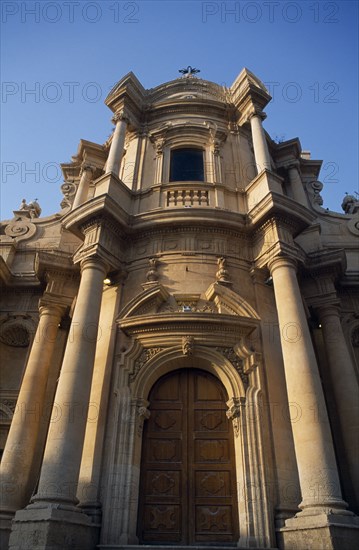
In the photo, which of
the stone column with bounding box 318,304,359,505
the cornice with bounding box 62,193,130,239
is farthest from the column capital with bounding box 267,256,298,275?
the cornice with bounding box 62,193,130,239

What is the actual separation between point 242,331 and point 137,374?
275 cm

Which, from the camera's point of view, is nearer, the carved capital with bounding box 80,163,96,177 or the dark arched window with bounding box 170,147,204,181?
the dark arched window with bounding box 170,147,204,181

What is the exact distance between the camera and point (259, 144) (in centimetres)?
1467

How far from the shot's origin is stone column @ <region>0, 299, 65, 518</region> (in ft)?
33.4

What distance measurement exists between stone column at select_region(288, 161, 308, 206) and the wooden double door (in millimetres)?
8784

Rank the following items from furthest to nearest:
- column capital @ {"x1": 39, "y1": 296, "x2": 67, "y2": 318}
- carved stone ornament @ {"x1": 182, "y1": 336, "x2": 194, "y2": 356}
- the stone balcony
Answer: the stone balcony → column capital @ {"x1": 39, "y1": 296, "x2": 67, "y2": 318} → carved stone ornament @ {"x1": 182, "y1": 336, "x2": 194, "y2": 356}

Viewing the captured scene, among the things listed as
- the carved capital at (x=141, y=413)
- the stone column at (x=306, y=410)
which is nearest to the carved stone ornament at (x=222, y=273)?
the stone column at (x=306, y=410)

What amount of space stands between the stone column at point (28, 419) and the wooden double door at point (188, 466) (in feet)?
9.60

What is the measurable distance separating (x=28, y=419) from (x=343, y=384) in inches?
→ 320

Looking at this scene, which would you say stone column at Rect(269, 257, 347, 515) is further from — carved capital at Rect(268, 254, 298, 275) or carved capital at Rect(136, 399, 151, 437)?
carved capital at Rect(136, 399, 151, 437)

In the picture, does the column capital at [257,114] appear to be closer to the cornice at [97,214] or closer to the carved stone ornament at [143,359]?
the cornice at [97,214]

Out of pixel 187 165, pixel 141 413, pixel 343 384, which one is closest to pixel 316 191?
pixel 187 165

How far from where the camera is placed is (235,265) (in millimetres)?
12383

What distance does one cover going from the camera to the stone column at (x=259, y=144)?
557 inches
